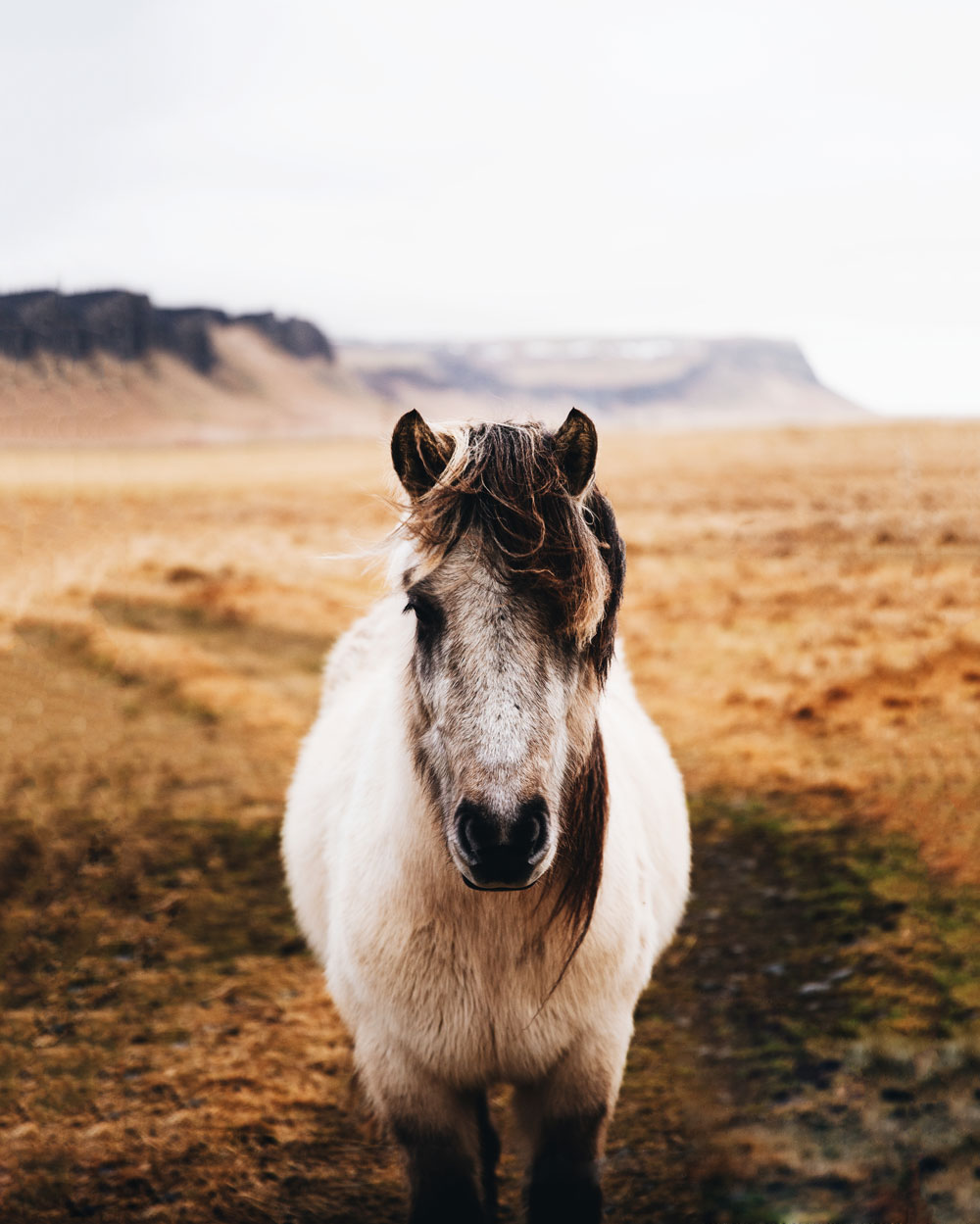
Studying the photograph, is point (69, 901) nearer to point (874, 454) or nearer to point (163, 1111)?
point (163, 1111)

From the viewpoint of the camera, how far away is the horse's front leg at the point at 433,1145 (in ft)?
9.49

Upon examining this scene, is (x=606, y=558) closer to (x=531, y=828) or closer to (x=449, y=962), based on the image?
(x=531, y=828)

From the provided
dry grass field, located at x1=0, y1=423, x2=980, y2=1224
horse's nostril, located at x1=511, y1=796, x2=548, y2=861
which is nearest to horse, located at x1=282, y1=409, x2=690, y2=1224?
horse's nostril, located at x1=511, y1=796, x2=548, y2=861

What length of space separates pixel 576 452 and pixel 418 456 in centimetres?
46

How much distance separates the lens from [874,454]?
38.5 meters

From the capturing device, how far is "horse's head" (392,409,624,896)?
2.16 m

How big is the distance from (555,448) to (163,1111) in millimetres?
3938

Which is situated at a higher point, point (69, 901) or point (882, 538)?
point (882, 538)

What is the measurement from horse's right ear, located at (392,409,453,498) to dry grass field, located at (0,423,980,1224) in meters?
0.39

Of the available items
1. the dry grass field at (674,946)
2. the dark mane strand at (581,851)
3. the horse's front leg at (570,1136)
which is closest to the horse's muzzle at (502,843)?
the dark mane strand at (581,851)

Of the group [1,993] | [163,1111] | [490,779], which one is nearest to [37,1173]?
[163,1111]

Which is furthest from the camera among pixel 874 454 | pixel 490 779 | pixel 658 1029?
pixel 874 454

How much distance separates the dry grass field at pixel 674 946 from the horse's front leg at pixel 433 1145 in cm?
84

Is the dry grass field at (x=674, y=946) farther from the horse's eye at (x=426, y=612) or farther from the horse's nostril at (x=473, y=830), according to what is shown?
the horse's nostril at (x=473, y=830)
